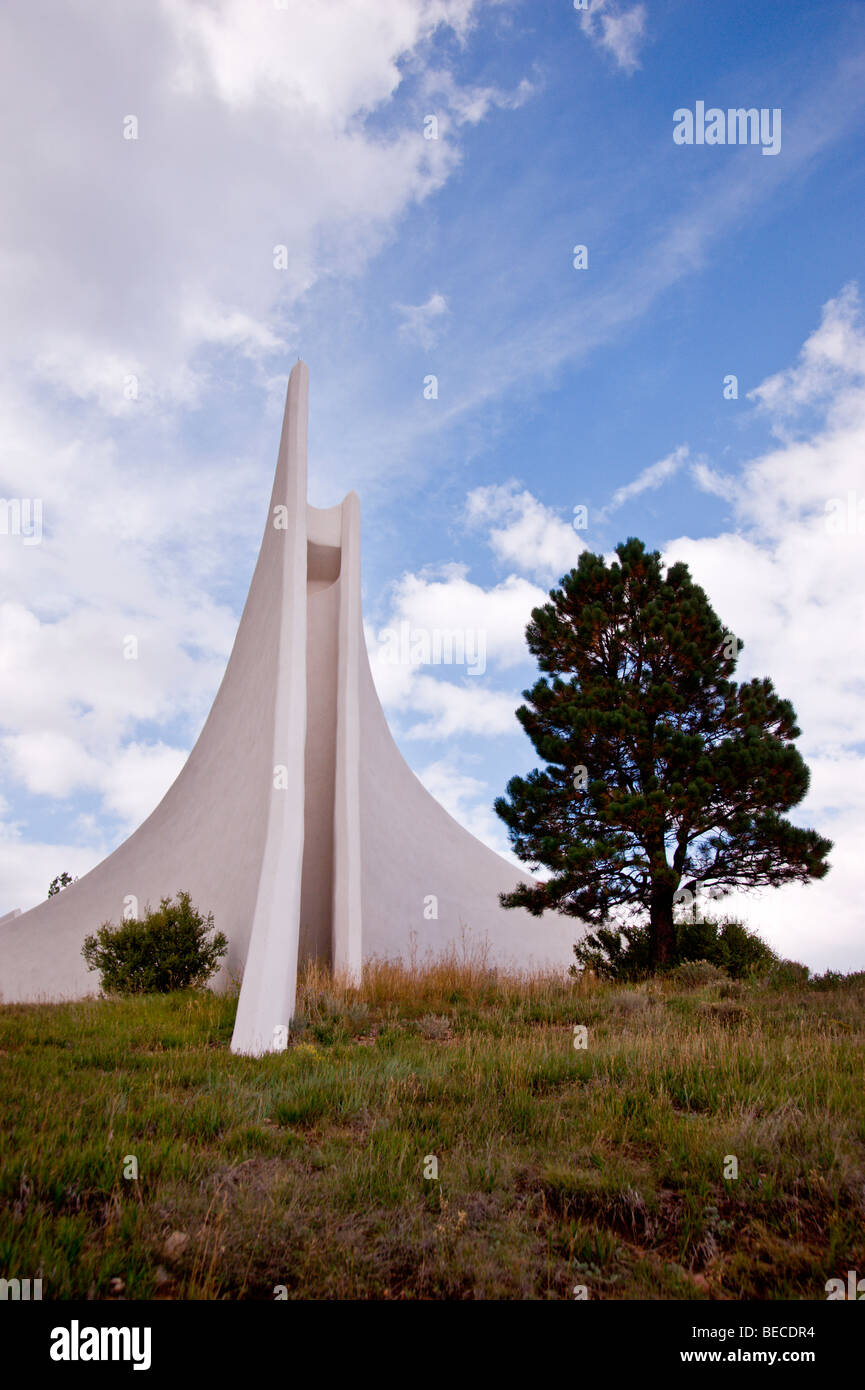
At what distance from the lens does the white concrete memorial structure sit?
30.0 feet

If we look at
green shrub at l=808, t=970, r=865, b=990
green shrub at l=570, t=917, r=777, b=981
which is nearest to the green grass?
green shrub at l=808, t=970, r=865, b=990

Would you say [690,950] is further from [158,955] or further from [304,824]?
[158,955]

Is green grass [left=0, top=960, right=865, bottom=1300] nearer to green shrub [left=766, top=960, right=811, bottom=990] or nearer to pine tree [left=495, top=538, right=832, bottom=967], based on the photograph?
green shrub [left=766, top=960, right=811, bottom=990]

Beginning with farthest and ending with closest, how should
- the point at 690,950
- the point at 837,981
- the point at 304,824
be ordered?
the point at 304,824, the point at 690,950, the point at 837,981

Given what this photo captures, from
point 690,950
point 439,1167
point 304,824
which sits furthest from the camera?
point 304,824

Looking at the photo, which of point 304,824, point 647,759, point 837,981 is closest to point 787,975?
point 837,981

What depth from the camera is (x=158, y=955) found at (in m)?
8.30

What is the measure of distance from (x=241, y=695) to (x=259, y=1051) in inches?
281

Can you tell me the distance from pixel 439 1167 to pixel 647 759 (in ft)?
23.0

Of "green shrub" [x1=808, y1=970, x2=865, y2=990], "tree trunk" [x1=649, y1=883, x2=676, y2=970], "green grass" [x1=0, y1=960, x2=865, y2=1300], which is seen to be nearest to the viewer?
"green grass" [x1=0, y1=960, x2=865, y2=1300]

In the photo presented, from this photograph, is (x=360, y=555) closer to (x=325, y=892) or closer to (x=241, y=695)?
(x=241, y=695)

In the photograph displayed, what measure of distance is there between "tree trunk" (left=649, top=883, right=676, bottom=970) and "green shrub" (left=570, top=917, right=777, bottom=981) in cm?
13

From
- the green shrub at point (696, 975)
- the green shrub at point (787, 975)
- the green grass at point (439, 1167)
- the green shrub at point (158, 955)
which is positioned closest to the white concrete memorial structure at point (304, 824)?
the green shrub at point (158, 955)
